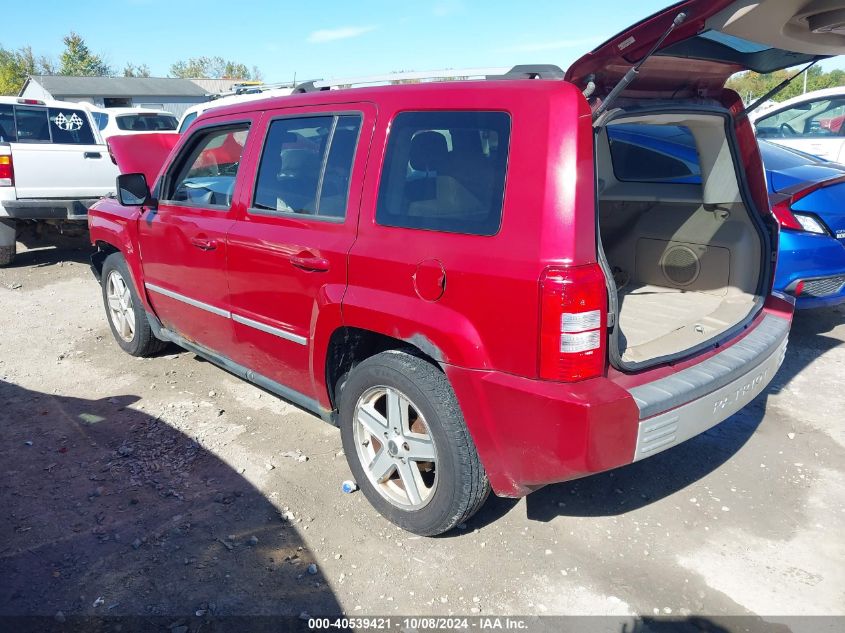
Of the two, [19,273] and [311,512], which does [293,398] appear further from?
[19,273]

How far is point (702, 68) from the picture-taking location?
3.03 meters

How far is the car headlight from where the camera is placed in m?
4.95

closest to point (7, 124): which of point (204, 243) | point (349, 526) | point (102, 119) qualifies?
point (102, 119)

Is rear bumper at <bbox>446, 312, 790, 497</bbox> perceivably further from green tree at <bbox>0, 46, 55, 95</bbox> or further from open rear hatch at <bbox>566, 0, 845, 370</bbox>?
green tree at <bbox>0, 46, 55, 95</bbox>

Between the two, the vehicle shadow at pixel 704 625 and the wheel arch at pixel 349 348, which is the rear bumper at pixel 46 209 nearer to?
the wheel arch at pixel 349 348

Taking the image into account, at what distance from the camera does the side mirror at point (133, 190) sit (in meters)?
4.43

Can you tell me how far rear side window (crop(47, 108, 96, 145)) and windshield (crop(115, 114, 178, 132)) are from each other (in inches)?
191

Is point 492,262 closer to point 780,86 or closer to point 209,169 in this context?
point 780,86

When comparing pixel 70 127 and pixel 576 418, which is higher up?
pixel 70 127

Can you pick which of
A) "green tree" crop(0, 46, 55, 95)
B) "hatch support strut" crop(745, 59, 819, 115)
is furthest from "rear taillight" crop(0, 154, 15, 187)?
"green tree" crop(0, 46, 55, 95)

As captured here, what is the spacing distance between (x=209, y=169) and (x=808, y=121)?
799 cm

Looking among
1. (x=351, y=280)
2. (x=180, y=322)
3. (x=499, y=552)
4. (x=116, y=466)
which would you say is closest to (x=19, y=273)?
(x=180, y=322)

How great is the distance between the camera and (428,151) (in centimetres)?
281

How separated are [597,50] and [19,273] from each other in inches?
337
